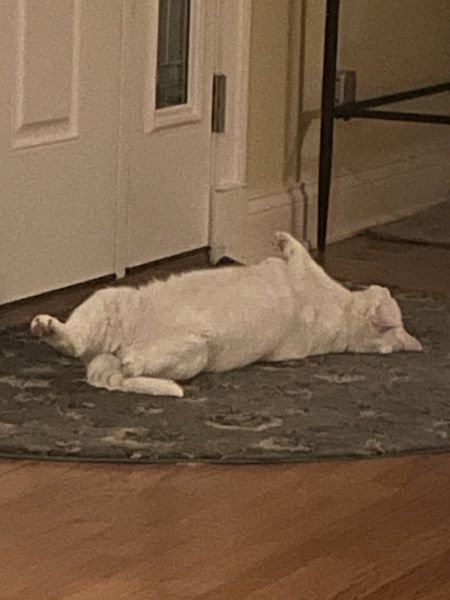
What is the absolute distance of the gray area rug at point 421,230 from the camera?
12.2 feet

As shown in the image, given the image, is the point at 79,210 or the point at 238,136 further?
the point at 238,136

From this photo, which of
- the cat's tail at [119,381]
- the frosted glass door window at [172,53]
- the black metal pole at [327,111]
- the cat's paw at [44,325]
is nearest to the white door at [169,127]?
the frosted glass door window at [172,53]

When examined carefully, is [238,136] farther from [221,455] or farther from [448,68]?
[221,455]

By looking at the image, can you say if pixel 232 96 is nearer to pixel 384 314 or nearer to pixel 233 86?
pixel 233 86

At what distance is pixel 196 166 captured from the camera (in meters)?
3.33

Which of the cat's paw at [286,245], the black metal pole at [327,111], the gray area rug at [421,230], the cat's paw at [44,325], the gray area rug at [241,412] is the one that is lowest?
the gray area rug at [241,412]

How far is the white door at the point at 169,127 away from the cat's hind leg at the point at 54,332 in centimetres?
93

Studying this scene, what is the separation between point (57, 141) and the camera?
2.90 metres

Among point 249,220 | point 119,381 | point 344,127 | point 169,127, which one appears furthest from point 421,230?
point 119,381

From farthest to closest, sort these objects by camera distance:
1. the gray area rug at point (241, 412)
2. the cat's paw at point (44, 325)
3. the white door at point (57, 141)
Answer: the white door at point (57, 141)
the cat's paw at point (44, 325)
the gray area rug at point (241, 412)

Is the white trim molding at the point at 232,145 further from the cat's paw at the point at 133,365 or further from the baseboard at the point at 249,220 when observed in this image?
the cat's paw at the point at 133,365

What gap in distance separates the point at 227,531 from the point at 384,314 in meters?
0.86

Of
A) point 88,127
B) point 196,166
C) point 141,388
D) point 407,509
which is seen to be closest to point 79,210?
point 88,127

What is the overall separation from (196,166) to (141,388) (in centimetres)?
115
